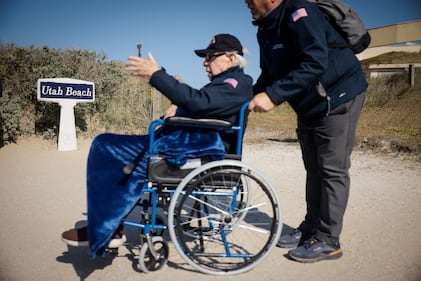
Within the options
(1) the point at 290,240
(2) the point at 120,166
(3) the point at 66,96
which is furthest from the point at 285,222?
(3) the point at 66,96

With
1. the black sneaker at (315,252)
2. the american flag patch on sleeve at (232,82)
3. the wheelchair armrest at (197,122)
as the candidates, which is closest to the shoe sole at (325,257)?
the black sneaker at (315,252)

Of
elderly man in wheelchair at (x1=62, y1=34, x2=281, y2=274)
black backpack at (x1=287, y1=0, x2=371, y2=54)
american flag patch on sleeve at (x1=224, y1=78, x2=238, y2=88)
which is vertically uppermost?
black backpack at (x1=287, y1=0, x2=371, y2=54)

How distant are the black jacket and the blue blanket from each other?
50 centimetres

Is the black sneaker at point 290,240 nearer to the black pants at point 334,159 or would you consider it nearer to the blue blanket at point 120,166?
the black pants at point 334,159

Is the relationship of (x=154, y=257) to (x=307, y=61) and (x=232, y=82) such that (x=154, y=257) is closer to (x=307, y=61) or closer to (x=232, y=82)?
(x=232, y=82)

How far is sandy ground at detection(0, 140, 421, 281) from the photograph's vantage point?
2.28 metres

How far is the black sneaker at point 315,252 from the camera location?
2465 mm

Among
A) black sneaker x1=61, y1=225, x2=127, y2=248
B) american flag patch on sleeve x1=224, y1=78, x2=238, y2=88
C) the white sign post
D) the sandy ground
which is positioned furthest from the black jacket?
the white sign post

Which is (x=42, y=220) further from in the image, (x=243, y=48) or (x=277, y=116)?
(x=277, y=116)

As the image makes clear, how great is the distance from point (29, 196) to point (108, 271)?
206 centimetres

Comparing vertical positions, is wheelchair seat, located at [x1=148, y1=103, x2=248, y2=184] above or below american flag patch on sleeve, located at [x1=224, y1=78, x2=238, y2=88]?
below

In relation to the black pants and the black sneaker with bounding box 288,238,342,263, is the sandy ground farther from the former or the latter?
the black pants

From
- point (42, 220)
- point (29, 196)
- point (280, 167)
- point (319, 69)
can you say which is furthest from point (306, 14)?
point (280, 167)

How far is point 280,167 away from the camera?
5.60m
